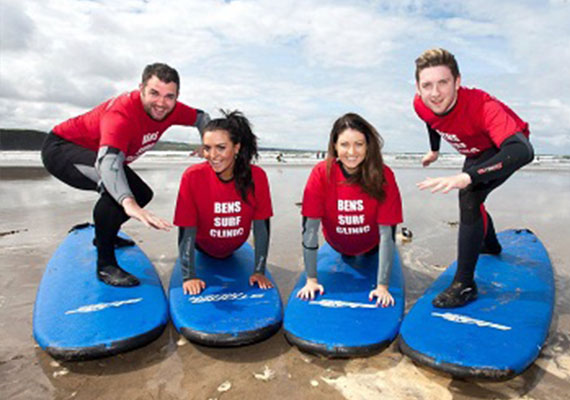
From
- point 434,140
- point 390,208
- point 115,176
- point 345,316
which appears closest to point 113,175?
point 115,176

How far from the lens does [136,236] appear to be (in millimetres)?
5422

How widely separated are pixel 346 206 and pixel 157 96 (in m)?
1.84

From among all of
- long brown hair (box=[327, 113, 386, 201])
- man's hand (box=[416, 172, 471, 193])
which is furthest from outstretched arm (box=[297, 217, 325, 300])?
man's hand (box=[416, 172, 471, 193])

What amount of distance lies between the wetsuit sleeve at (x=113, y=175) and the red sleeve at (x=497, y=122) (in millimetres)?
2634

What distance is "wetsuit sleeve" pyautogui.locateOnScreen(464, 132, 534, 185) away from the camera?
2.64 meters

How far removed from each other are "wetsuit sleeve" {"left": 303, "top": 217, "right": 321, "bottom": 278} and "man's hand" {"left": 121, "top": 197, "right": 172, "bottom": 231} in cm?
112

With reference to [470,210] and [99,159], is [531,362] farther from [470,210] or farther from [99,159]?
[99,159]

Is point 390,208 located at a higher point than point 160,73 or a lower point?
lower

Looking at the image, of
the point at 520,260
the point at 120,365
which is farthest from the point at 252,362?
the point at 520,260

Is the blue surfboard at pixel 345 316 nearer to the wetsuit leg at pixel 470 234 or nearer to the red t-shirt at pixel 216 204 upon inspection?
the wetsuit leg at pixel 470 234

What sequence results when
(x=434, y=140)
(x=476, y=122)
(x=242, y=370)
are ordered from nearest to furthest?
(x=242, y=370) < (x=476, y=122) < (x=434, y=140)

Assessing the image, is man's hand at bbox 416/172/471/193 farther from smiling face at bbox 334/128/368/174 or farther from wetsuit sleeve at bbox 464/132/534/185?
smiling face at bbox 334/128/368/174

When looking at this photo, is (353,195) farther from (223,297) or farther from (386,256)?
(223,297)

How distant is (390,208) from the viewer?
3.23 m
